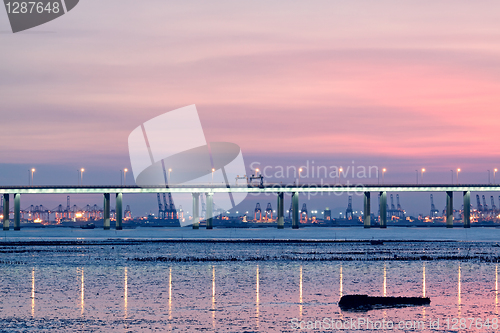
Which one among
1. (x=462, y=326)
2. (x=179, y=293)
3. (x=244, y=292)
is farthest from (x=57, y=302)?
(x=462, y=326)

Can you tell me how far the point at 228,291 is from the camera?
40781 mm

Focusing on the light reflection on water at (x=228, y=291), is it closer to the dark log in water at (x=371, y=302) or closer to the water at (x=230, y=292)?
the water at (x=230, y=292)

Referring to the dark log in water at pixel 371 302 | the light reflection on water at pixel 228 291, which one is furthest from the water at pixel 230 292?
the dark log in water at pixel 371 302

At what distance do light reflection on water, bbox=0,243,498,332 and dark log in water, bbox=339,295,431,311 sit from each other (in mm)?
717

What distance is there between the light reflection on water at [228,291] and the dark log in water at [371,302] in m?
0.72

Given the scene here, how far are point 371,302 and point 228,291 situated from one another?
411 inches

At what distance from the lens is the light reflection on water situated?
101 feet

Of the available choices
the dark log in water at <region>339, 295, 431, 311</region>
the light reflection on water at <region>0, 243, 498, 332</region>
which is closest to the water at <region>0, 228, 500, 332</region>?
the light reflection on water at <region>0, 243, 498, 332</region>

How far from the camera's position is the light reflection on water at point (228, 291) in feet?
101

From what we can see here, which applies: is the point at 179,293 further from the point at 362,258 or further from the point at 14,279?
the point at 362,258

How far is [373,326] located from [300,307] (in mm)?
6494

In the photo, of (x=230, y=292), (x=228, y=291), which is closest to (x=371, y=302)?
(x=230, y=292)

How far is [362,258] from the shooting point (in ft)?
224

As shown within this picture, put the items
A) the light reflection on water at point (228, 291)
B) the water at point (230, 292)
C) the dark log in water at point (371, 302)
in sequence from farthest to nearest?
the dark log in water at point (371, 302), the light reflection on water at point (228, 291), the water at point (230, 292)
